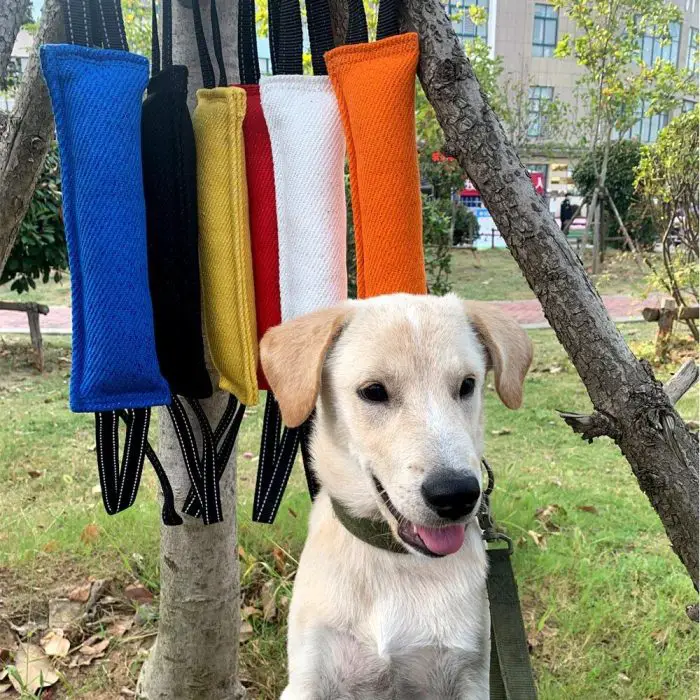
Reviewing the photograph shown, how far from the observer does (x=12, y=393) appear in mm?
6504

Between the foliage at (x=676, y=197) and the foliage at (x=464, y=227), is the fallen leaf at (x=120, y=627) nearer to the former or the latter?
the foliage at (x=676, y=197)

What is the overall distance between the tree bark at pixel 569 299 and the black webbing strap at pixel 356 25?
0.52 ft

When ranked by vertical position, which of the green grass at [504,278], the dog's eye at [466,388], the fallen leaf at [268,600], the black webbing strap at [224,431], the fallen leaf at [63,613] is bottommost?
the green grass at [504,278]

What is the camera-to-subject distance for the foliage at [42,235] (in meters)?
6.59

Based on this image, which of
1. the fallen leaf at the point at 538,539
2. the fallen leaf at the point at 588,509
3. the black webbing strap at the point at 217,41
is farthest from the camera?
the fallen leaf at the point at 588,509

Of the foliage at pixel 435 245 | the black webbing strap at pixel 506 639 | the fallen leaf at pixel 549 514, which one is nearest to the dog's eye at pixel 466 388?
the black webbing strap at pixel 506 639

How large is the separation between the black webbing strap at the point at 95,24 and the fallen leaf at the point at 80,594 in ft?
7.80

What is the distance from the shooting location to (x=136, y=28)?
10047 millimetres

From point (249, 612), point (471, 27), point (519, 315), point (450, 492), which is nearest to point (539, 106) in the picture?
point (471, 27)

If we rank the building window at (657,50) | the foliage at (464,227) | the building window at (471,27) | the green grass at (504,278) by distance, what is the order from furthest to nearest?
the foliage at (464,227) → the building window at (657,50) → the building window at (471,27) → the green grass at (504,278)

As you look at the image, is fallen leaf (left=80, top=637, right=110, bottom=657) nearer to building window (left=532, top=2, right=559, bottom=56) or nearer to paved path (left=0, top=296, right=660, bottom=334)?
paved path (left=0, top=296, right=660, bottom=334)

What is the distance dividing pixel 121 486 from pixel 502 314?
3.86 feet

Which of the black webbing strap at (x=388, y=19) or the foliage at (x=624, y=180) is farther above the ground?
the black webbing strap at (x=388, y=19)

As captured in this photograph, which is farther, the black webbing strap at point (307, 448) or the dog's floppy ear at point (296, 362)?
the black webbing strap at point (307, 448)
